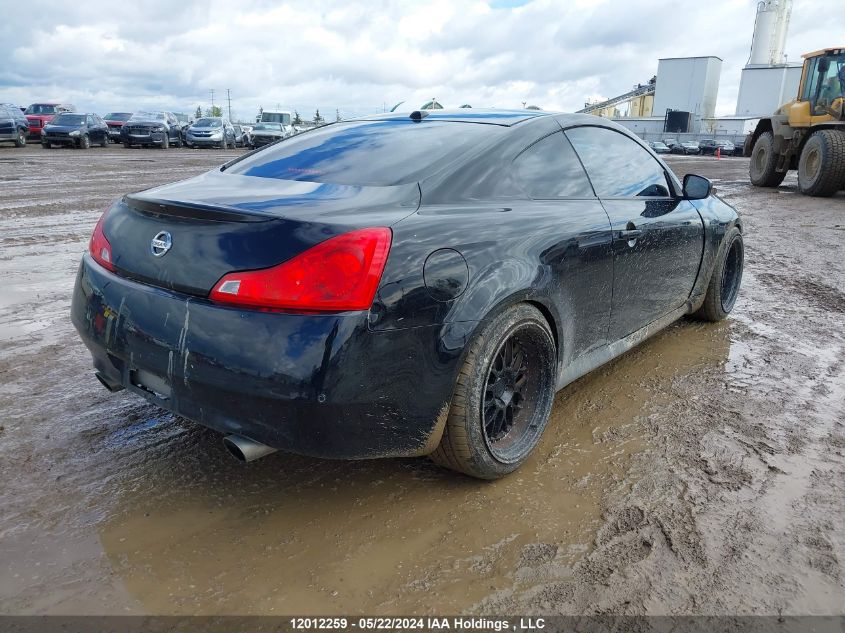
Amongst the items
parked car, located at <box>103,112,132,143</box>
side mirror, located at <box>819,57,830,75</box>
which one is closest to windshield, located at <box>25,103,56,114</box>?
parked car, located at <box>103,112,132,143</box>

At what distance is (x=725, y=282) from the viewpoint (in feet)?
15.9

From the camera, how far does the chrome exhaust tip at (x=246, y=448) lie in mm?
2135

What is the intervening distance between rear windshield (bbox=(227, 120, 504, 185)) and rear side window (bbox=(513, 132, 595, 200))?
20cm

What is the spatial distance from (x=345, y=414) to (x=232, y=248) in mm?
652

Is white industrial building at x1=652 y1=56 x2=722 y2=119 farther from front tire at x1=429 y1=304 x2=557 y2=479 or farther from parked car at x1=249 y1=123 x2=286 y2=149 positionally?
front tire at x1=429 y1=304 x2=557 y2=479

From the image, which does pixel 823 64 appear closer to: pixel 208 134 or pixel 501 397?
pixel 501 397

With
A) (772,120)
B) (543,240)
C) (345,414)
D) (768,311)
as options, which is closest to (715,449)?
(543,240)

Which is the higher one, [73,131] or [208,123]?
[208,123]

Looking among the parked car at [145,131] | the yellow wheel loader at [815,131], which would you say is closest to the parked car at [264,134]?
the parked car at [145,131]

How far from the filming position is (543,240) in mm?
2682

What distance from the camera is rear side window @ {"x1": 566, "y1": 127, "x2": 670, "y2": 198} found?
10.8 feet

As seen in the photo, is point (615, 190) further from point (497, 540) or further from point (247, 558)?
point (247, 558)

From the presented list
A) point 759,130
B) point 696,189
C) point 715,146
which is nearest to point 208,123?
point 759,130

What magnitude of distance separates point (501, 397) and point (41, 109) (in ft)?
111
